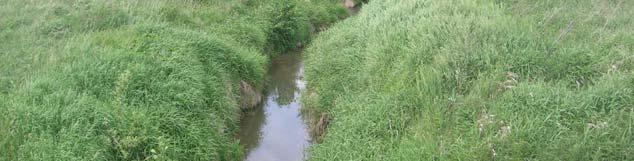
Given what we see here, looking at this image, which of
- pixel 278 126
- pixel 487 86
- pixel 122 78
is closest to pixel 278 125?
pixel 278 126

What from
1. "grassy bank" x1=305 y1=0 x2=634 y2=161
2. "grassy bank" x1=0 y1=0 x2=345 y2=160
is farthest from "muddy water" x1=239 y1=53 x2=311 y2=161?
"grassy bank" x1=305 y1=0 x2=634 y2=161

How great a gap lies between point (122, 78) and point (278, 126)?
3.15m

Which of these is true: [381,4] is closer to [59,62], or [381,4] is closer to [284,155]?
[284,155]

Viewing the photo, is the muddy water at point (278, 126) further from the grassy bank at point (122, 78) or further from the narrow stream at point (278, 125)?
the grassy bank at point (122, 78)

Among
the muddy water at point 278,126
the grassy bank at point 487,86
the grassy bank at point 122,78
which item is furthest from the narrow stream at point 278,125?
the grassy bank at point 487,86

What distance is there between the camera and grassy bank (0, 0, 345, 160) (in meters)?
7.12

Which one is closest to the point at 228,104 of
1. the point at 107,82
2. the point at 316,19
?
the point at 107,82

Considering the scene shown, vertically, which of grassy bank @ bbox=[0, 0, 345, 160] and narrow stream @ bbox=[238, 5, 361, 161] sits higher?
grassy bank @ bbox=[0, 0, 345, 160]

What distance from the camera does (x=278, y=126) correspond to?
35.1 feet

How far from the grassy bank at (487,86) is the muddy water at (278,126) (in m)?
0.60

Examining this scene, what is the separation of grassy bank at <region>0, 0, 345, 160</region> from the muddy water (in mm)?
452

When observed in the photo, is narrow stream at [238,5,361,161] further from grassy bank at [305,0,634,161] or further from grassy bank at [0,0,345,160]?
grassy bank at [305,0,634,161]

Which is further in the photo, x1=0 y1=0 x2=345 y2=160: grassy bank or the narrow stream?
the narrow stream

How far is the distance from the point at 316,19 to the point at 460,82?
980cm
